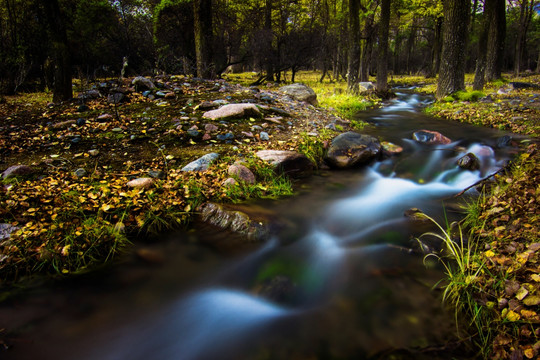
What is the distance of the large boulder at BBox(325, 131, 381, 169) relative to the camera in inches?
212

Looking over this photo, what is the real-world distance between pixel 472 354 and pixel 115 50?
19872 mm

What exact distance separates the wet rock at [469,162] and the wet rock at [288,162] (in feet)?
8.61

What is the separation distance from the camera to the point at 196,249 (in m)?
3.25

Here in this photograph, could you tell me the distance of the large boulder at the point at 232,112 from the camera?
6.28m

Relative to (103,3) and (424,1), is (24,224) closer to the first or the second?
(103,3)

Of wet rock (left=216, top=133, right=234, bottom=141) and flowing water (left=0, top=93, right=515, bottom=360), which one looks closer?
flowing water (left=0, top=93, right=515, bottom=360)

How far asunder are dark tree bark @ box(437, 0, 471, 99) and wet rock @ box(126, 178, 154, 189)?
10.9 metres

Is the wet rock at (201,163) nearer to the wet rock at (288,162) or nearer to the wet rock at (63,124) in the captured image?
the wet rock at (288,162)

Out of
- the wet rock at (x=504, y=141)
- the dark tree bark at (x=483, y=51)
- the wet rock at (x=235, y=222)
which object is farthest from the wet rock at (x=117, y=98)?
the dark tree bark at (x=483, y=51)

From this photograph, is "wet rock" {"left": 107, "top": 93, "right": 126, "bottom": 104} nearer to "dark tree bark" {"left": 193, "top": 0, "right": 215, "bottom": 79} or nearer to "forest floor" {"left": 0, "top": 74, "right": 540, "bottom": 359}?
"forest floor" {"left": 0, "top": 74, "right": 540, "bottom": 359}

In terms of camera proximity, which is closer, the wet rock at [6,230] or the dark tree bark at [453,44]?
the wet rock at [6,230]

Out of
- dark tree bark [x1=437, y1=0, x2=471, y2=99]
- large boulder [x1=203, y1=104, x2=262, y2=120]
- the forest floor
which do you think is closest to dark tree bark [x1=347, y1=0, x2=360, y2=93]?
dark tree bark [x1=437, y1=0, x2=471, y2=99]

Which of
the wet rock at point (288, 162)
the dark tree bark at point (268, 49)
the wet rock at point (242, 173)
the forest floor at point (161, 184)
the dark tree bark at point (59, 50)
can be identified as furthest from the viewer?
the dark tree bark at point (268, 49)

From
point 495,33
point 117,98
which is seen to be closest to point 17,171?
point 117,98
